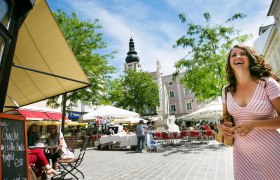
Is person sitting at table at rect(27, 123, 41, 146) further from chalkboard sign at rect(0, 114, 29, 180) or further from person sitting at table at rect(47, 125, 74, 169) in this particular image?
chalkboard sign at rect(0, 114, 29, 180)

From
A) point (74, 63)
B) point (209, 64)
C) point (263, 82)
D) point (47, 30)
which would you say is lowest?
point (263, 82)

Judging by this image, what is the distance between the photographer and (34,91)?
7.64 m

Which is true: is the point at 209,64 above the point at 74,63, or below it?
above

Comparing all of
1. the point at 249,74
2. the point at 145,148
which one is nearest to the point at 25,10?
the point at 249,74

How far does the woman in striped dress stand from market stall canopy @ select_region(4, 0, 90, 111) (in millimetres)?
4272

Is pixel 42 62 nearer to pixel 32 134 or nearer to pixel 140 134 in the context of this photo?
pixel 32 134

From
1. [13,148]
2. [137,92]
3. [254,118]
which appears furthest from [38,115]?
[137,92]

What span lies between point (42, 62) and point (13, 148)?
3.74 m

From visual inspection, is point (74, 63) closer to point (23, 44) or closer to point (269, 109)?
point (23, 44)

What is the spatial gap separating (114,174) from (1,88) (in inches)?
183

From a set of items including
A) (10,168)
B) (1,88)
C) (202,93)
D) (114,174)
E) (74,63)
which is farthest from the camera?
(202,93)

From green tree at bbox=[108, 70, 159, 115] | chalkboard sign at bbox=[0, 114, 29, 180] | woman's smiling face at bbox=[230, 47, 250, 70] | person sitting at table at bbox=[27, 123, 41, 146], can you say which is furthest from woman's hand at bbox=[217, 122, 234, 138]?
green tree at bbox=[108, 70, 159, 115]

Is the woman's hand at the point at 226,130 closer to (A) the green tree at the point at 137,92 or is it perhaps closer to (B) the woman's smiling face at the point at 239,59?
(B) the woman's smiling face at the point at 239,59

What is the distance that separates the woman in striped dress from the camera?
1.62 meters
